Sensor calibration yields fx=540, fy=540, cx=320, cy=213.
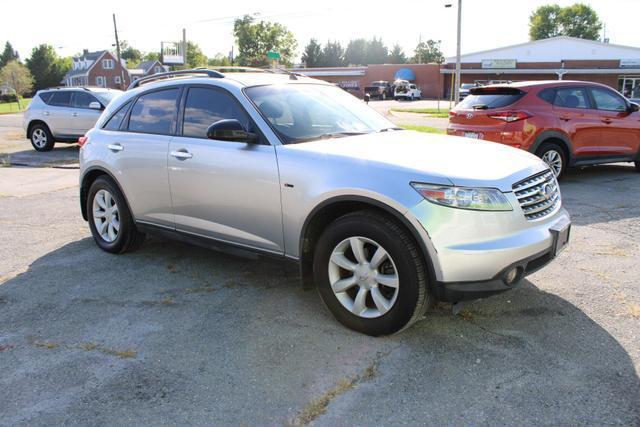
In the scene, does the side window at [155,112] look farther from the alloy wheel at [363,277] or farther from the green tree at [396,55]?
the green tree at [396,55]

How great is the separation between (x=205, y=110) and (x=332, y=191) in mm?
1613

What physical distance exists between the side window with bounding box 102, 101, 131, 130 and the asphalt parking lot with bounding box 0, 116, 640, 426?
134 cm

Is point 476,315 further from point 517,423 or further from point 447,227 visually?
point 517,423

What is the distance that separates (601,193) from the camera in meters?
8.05

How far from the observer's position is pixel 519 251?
10.8 feet

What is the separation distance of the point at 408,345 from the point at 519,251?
908 mm

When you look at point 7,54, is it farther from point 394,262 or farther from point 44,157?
point 394,262

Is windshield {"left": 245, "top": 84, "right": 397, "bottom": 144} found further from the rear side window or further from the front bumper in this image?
the rear side window

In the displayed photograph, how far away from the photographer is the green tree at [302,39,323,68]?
316 ft

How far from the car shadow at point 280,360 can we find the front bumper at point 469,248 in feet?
1.51

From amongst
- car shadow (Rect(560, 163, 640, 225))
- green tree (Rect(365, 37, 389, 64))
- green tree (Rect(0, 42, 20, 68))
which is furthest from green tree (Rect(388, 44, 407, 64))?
car shadow (Rect(560, 163, 640, 225))

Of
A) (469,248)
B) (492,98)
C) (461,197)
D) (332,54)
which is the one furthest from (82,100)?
(332,54)

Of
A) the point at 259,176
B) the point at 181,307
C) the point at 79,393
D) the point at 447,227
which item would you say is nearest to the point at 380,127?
the point at 259,176

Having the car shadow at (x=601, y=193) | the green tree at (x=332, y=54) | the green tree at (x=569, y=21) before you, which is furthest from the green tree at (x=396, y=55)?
the car shadow at (x=601, y=193)
